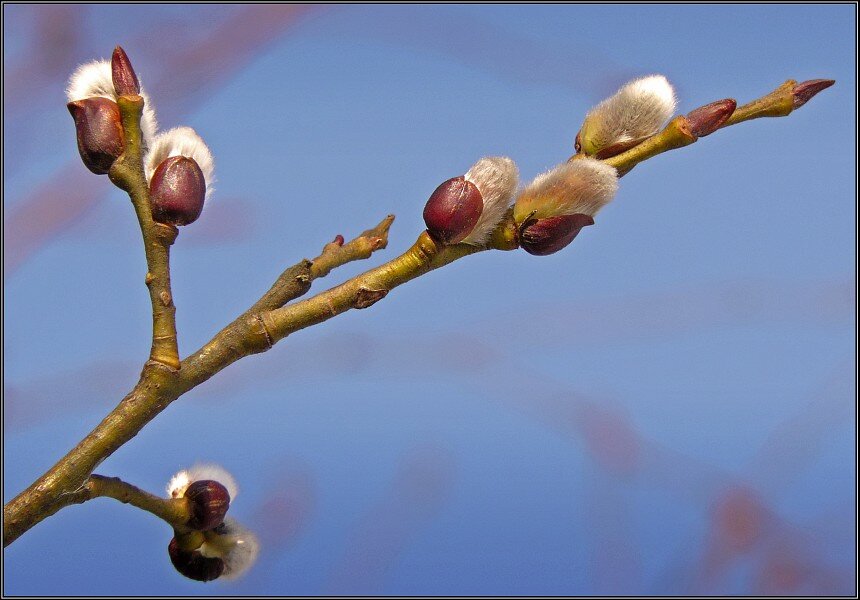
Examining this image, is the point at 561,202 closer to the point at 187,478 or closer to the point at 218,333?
the point at 218,333

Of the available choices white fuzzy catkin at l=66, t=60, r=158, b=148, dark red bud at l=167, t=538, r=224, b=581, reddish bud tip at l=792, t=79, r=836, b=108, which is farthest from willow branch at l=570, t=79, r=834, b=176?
dark red bud at l=167, t=538, r=224, b=581

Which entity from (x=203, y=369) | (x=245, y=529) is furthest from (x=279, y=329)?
(x=245, y=529)

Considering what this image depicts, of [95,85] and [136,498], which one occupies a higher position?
[95,85]

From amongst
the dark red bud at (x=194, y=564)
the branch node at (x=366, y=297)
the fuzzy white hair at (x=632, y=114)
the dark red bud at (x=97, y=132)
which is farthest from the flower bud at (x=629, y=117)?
the dark red bud at (x=194, y=564)

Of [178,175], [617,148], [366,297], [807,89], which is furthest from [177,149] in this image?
[807,89]

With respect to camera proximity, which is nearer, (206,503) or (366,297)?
(366,297)

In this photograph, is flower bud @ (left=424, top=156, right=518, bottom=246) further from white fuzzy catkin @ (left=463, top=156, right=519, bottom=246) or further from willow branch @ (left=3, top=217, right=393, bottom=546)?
willow branch @ (left=3, top=217, right=393, bottom=546)

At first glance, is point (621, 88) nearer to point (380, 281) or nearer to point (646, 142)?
point (646, 142)
